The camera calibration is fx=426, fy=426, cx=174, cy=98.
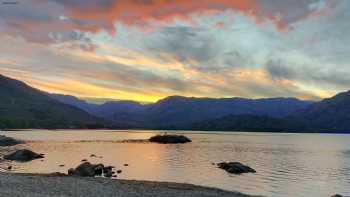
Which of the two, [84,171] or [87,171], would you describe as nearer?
[84,171]

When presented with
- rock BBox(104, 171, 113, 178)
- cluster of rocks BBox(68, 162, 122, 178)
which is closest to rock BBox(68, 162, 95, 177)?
cluster of rocks BBox(68, 162, 122, 178)

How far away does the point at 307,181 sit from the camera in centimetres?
8006

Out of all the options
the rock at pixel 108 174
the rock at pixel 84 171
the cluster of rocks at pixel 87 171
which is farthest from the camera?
the rock at pixel 108 174

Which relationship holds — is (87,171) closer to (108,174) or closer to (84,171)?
(84,171)

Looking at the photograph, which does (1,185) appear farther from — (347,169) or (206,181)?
(347,169)

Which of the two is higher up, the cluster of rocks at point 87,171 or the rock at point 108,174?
the cluster of rocks at point 87,171

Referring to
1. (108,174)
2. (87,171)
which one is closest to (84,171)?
(87,171)

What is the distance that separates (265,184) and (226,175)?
12.6 m

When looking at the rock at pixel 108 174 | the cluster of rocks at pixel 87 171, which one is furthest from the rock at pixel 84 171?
the rock at pixel 108 174

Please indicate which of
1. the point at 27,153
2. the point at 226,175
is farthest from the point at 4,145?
the point at 226,175

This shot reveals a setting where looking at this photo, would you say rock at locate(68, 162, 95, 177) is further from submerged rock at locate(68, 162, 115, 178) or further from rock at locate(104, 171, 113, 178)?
rock at locate(104, 171, 113, 178)

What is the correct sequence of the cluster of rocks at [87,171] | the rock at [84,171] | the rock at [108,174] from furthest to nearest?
the rock at [108,174] < the cluster of rocks at [87,171] < the rock at [84,171]

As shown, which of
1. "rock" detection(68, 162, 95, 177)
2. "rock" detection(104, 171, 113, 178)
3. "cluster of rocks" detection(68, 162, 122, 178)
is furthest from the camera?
"rock" detection(104, 171, 113, 178)

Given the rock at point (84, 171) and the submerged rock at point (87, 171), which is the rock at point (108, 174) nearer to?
the submerged rock at point (87, 171)
